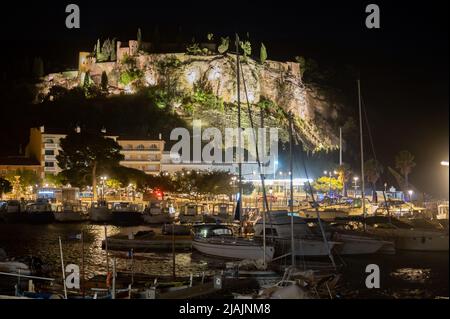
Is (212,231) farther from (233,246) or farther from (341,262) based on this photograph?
(341,262)

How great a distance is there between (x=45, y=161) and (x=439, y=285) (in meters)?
63.1

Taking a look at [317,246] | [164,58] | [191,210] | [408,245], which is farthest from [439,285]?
[164,58]

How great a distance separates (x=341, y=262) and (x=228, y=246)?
5.65 meters

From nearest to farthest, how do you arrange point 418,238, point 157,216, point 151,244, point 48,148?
point 418,238
point 151,244
point 157,216
point 48,148

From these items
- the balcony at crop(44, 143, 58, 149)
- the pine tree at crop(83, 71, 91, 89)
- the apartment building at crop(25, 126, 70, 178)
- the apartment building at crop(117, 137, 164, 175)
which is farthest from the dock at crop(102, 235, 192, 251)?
the pine tree at crop(83, 71, 91, 89)

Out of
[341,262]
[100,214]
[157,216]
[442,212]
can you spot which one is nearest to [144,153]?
[100,214]

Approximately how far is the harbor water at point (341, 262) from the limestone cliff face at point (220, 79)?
71583mm

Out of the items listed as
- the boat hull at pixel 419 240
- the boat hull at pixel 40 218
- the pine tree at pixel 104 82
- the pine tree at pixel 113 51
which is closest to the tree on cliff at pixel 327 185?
the boat hull at pixel 40 218

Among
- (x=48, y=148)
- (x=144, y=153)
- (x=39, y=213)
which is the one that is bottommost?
(x=39, y=213)

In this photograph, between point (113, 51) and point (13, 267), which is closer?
point (13, 267)

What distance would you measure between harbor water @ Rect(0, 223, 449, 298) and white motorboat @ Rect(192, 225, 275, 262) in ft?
1.68

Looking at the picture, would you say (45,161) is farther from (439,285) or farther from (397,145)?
(397,145)

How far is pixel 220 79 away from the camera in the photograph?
11094cm

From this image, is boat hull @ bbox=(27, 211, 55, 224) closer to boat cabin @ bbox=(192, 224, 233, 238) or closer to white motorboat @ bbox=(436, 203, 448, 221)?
boat cabin @ bbox=(192, 224, 233, 238)
